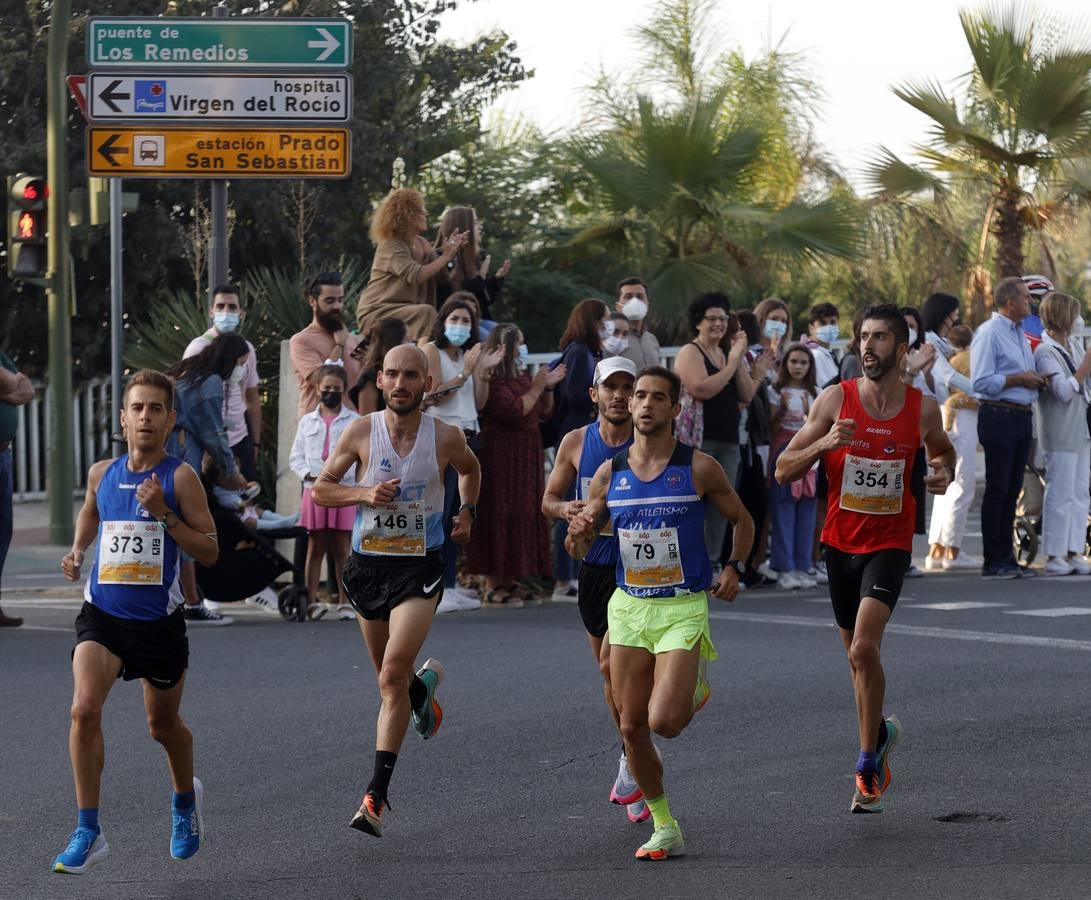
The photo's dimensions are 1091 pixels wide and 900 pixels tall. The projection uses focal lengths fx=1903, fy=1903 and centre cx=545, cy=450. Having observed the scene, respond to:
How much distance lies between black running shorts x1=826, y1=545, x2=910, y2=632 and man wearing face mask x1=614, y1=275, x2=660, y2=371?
632cm

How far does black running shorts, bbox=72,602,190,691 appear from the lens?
247 inches

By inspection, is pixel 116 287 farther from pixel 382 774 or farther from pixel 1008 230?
pixel 1008 230

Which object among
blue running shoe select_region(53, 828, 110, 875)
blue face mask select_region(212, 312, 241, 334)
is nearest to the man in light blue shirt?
blue face mask select_region(212, 312, 241, 334)

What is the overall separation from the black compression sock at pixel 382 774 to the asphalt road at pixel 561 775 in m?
0.18

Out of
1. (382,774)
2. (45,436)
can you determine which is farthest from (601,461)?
(45,436)

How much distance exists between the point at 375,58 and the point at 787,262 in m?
7.42

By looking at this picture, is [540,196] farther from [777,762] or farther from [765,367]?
[777,762]

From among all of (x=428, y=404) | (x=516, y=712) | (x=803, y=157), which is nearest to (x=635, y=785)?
(x=516, y=712)

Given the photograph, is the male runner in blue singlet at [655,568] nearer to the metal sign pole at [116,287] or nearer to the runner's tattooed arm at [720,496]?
the runner's tattooed arm at [720,496]

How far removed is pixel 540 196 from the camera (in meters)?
29.5

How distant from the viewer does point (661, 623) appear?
6.46 meters

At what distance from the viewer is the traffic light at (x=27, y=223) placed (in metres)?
17.6

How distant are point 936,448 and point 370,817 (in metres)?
2.68

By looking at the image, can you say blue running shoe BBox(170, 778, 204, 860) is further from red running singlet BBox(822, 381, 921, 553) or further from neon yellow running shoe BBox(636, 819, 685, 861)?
red running singlet BBox(822, 381, 921, 553)
